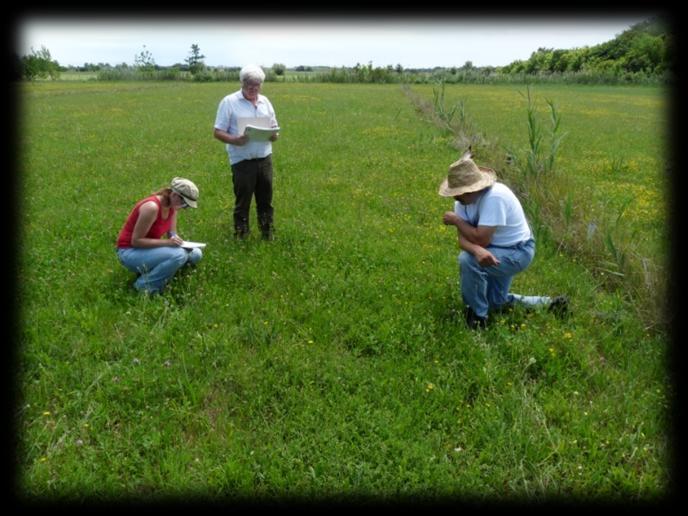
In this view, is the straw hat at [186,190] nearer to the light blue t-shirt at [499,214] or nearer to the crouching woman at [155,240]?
the crouching woman at [155,240]

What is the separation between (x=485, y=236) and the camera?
3992 millimetres

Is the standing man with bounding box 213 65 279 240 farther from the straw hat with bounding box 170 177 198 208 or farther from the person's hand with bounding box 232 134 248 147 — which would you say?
the straw hat with bounding box 170 177 198 208

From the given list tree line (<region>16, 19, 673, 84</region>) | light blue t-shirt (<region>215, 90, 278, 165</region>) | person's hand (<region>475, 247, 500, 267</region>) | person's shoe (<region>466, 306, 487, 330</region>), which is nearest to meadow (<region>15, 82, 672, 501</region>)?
person's shoe (<region>466, 306, 487, 330</region>)

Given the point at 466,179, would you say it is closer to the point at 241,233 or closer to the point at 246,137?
A: the point at 246,137

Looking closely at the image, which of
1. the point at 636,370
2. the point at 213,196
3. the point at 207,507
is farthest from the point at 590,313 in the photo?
the point at 213,196

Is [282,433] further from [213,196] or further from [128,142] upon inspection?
[128,142]

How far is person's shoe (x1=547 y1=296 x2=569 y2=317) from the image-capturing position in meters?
4.51

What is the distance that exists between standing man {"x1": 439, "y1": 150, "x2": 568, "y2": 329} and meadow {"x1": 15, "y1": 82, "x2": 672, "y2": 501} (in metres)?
0.26

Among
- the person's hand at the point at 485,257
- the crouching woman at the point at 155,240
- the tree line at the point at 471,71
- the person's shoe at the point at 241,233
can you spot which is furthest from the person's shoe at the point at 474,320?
the tree line at the point at 471,71

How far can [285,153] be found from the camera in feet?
40.5

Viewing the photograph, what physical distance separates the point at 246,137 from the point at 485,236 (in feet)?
9.63

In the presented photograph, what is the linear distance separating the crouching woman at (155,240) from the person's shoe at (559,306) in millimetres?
3516

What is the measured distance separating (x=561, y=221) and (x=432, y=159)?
5523 millimetres

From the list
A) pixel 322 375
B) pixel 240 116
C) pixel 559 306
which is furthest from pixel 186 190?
pixel 559 306
